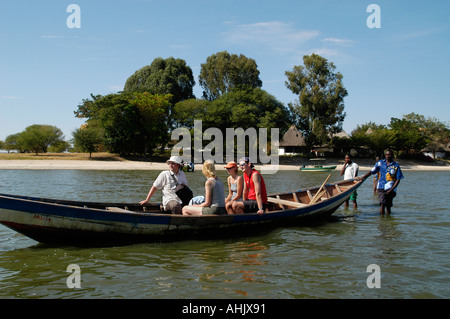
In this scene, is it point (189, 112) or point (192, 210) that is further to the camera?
point (189, 112)

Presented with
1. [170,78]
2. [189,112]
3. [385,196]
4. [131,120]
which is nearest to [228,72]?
[170,78]

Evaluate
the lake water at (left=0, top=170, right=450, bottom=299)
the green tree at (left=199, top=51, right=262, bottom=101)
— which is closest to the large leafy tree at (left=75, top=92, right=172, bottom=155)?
the green tree at (left=199, top=51, right=262, bottom=101)

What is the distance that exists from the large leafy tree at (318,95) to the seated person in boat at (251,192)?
158ft

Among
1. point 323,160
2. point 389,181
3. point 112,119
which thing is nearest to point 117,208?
point 389,181

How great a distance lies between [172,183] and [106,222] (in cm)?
183

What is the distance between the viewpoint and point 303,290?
616 centimetres

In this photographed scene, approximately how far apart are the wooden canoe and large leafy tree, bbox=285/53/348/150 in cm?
4830

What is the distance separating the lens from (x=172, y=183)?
29.7 ft

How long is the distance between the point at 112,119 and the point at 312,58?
1233 inches

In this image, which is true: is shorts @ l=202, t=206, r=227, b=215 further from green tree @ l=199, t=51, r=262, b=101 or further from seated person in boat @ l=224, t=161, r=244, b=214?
green tree @ l=199, t=51, r=262, b=101

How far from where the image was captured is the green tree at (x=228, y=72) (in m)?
67.2

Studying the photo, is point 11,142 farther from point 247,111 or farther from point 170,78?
point 247,111

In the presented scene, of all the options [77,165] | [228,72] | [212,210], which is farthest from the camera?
[228,72]

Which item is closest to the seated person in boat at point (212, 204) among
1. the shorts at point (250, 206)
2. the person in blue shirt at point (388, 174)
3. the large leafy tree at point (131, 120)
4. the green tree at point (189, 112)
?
the shorts at point (250, 206)
